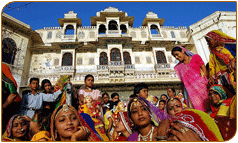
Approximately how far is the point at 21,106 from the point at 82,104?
1.24 m

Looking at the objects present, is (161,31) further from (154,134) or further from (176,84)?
(154,134)

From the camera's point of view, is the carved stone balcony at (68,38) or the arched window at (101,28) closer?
the carved stone balcony at (68,38)

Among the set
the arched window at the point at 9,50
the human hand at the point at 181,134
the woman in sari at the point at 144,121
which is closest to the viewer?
the human hand at the point at 181,134

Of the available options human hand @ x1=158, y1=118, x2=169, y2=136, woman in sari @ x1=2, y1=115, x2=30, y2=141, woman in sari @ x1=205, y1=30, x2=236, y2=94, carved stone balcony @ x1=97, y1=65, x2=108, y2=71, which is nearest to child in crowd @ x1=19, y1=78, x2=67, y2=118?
woman in sari @ x1=2, y1=115, x2=30, y2=141

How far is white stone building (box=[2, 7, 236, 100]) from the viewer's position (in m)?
12.6

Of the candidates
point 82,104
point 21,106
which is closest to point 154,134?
point 82,104

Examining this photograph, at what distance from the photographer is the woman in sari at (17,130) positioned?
6.95ft

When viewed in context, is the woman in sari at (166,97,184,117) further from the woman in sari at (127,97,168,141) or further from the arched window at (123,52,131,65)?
the arched window at (123,52,131,65)

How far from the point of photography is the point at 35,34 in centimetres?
1439

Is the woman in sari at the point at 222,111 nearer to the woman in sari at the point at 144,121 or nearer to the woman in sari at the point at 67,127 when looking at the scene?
the woman in sari at the point at 144,121

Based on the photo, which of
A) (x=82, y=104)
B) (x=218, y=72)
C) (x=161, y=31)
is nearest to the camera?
(x=218, y=72)

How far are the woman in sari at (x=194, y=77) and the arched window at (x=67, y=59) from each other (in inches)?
484

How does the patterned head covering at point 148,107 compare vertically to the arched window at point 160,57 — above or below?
below

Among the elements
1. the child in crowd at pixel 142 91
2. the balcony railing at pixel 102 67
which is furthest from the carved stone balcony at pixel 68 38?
the child in crowd at pixel 142 91
